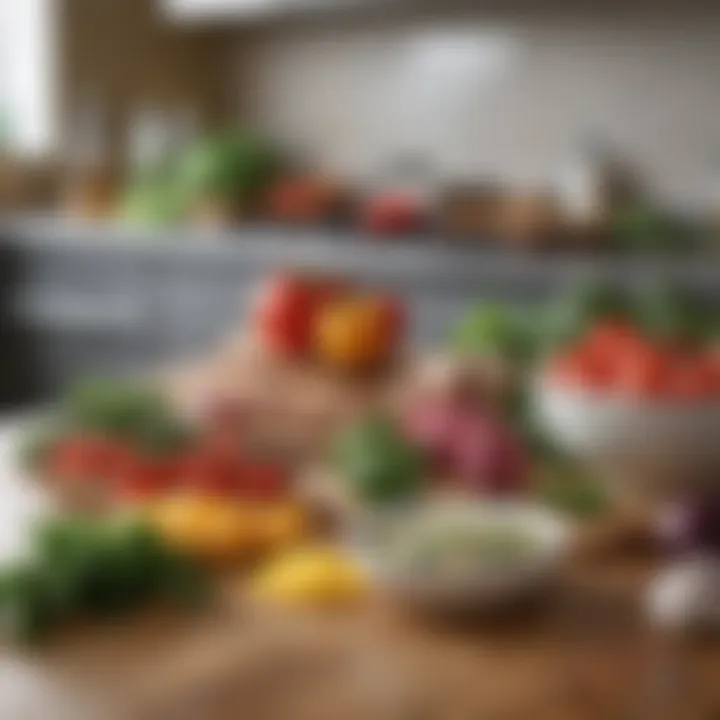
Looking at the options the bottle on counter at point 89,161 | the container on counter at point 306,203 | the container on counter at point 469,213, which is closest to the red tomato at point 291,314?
the container on counter at point 469,213

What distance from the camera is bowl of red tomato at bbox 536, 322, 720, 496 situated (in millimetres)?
1313

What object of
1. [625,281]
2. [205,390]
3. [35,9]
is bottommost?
[205,390]

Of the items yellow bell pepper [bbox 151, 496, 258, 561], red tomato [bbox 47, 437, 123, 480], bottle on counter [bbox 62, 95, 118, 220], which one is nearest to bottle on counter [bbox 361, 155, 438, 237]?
bottle on counter [bbox 62, 95, 118, 220]

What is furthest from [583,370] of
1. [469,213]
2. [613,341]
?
[469,213]

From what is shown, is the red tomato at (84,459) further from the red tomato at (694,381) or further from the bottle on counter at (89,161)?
the bottle on counter at (89,161)

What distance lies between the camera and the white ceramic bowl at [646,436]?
1310 mm

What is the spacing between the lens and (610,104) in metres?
3.88

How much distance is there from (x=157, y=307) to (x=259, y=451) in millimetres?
2358

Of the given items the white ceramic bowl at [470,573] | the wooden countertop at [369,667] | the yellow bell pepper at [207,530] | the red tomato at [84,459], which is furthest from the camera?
the red tomato at [84,459]

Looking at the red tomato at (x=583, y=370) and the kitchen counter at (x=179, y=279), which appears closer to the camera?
the red tomato at (x=583, y=370)

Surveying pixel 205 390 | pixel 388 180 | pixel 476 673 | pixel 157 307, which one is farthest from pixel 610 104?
pixel 476 673

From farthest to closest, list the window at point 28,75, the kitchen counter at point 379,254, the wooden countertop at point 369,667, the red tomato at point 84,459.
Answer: the window at point 28,75, the kitchen counter at point 379,254, the red tomato at point 84,459, the wooden countertop at point 369,667

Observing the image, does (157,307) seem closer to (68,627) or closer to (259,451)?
(259,451)

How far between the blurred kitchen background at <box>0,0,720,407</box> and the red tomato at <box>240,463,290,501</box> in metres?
1.78
